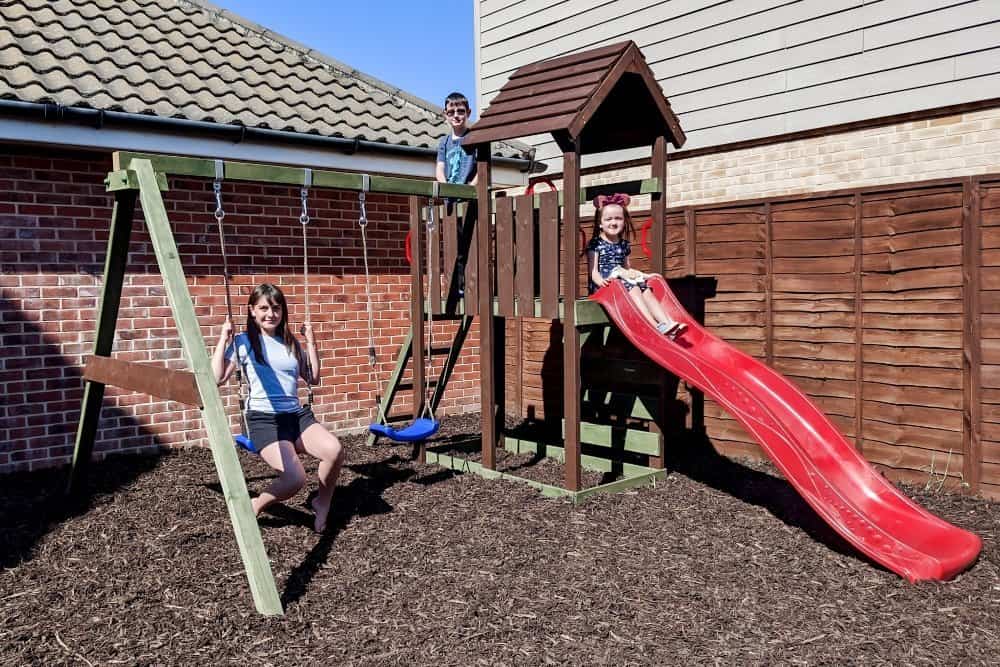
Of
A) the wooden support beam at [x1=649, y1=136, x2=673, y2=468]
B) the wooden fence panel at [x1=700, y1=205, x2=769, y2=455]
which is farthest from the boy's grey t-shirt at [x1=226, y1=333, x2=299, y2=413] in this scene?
the wooden fence panel at [x1=700, y1=205, x2=769, y2=455]

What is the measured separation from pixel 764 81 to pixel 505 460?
387 cm

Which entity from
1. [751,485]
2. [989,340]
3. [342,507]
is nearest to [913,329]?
[989,340]

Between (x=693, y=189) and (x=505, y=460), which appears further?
(x=693, y=189)

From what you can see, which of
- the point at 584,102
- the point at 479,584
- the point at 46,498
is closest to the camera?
the point at 479,584

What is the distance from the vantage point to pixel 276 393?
4.71 m

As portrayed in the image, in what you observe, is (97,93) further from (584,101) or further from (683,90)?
(683,90)

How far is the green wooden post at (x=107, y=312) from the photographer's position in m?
4.84

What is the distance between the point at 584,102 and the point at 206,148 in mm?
3165

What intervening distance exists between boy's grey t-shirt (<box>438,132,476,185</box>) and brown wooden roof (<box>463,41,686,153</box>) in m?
0.85

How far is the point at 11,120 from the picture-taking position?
570cm

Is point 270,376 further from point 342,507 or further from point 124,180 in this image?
point 124,180

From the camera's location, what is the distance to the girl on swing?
15.1 ft

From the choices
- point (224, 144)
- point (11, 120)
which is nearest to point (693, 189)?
point (224, 144)

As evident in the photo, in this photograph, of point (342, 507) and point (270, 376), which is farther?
point (342, 507)
